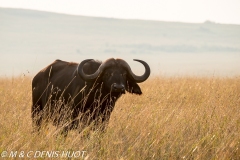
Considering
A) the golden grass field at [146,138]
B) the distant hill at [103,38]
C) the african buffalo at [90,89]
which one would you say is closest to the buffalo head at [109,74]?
the african buffalo at [90,89]

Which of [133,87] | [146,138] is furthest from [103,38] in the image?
[146,138]

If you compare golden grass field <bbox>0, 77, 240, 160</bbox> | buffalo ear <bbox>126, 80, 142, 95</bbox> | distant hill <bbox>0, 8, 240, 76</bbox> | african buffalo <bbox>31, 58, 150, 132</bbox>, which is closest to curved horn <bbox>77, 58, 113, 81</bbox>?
african buffalo <bbox>31, 58, 150, 132</bbox>

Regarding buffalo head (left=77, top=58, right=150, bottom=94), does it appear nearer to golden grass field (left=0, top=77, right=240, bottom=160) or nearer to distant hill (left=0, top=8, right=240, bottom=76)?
golden grass field (left=0, top=77, right=240, bottom=160)

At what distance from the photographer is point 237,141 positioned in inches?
245

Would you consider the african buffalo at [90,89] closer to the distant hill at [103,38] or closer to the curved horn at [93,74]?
the curved horn at [93,74]

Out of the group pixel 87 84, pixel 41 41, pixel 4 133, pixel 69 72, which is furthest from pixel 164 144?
pixel 41 41

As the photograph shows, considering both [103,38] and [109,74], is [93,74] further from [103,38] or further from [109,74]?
[103,38]

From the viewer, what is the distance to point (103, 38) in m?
103

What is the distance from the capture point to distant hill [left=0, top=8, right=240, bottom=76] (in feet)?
292

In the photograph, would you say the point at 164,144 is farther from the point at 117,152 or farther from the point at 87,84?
the point at 87,84

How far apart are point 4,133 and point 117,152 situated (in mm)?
1406

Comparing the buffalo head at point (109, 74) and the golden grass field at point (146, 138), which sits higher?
the buffalo head at point (109, 74)

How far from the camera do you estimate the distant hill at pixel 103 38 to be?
89131 millimetres

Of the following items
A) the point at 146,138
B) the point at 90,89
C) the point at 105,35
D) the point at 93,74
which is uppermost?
the point at 105,35
